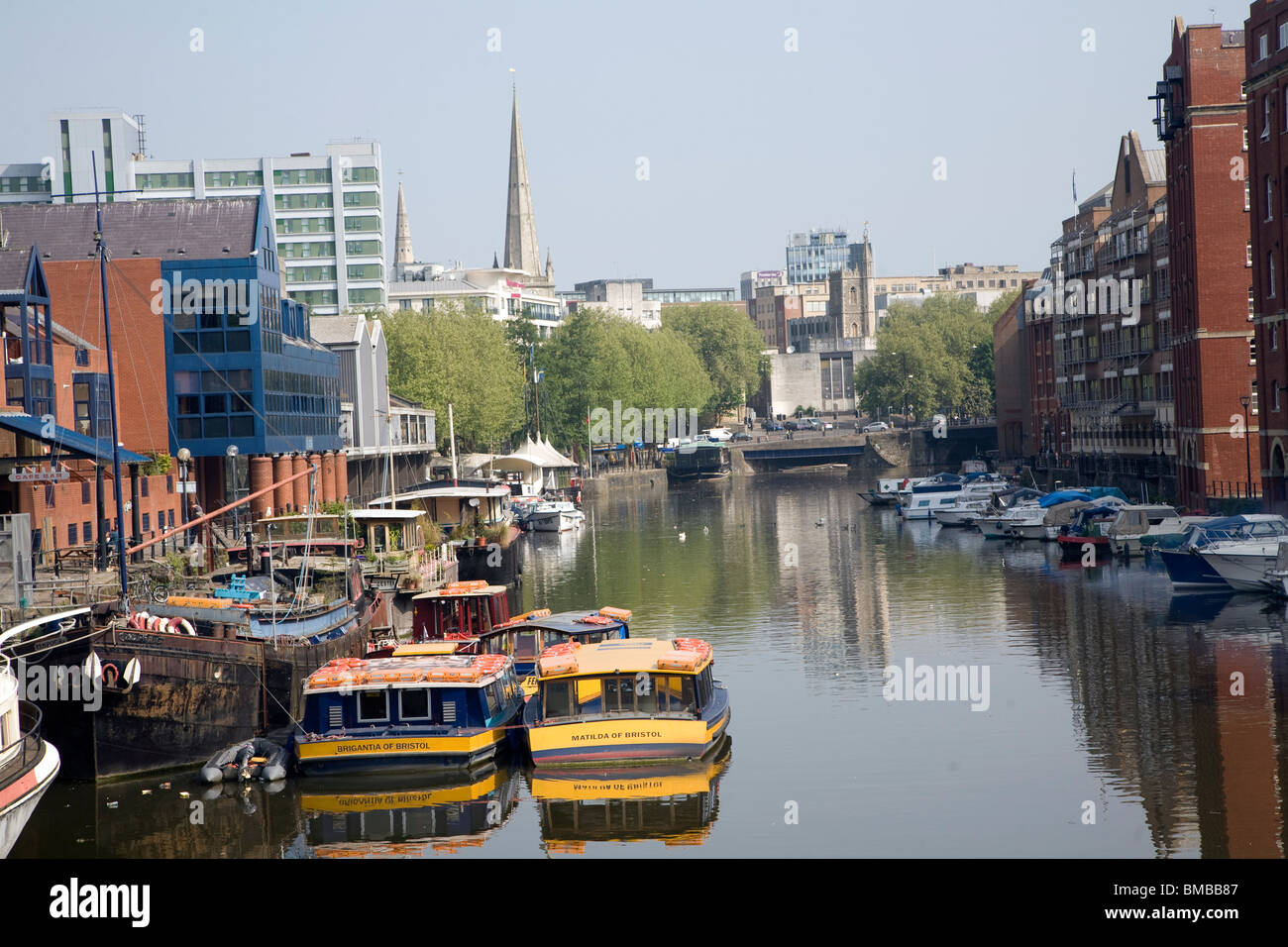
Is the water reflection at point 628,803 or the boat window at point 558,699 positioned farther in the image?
the boat window at point 558,699

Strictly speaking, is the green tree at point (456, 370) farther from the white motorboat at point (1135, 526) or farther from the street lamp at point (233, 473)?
the white motorboat at point (1135, 526)

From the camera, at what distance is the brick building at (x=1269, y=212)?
196ft

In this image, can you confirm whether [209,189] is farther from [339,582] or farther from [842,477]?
[339,582]

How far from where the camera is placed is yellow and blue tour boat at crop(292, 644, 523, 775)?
31562 millimetres

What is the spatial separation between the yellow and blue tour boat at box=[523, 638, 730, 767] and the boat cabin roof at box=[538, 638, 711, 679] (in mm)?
22

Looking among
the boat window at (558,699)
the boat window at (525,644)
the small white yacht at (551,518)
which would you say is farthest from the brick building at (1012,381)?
the boat window at (558,699)

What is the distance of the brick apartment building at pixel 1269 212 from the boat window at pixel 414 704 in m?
41.9

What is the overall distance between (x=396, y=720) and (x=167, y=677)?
199 inches

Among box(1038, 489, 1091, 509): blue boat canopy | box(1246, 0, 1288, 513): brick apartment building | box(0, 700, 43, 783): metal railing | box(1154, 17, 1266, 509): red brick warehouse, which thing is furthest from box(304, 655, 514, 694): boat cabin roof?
box(1038, 489, 1091, 509): blue boat canopy

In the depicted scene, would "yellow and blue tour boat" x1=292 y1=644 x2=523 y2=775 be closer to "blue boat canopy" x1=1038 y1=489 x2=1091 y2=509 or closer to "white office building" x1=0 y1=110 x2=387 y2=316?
"blue boat canopy" x1=1038 y1=489 x2=1091 y2=509
